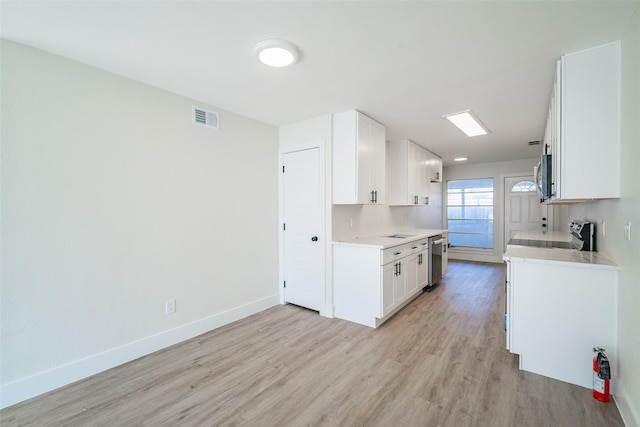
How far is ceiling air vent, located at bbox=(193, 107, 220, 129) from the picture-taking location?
302 centimetres

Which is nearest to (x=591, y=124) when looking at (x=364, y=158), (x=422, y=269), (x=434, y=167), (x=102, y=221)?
(x=364, y=158)

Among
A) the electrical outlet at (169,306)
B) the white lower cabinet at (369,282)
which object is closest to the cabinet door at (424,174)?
the white lower cabinet at (369,282)

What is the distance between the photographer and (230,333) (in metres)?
3.07

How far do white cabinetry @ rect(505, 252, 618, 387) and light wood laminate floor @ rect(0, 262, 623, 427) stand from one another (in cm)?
15

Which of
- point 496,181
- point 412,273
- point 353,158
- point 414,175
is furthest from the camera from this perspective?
point 496,181

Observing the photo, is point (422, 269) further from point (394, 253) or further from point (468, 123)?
point (468, 123)

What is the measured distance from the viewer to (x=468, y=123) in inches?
150

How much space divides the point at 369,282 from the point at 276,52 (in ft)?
8.10

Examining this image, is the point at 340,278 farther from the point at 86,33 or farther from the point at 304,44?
the point at 86,33

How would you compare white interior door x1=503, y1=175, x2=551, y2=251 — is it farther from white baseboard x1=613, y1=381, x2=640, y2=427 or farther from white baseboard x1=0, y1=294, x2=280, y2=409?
white baseboard x1=0, y1=294, x2=280, y2=409

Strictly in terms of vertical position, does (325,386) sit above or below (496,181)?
below

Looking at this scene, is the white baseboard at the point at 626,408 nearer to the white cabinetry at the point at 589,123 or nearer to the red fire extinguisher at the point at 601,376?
the red fire extinguisher at the point at 601,376

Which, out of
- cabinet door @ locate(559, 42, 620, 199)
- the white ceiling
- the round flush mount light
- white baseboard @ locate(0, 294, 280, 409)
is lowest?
white baseboard @ locate(0, 294, 280, 409)

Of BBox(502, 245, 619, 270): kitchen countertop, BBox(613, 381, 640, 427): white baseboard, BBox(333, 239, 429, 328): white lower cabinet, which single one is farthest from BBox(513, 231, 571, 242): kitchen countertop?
BBox(613, 381, 640, 427): white baseboard
